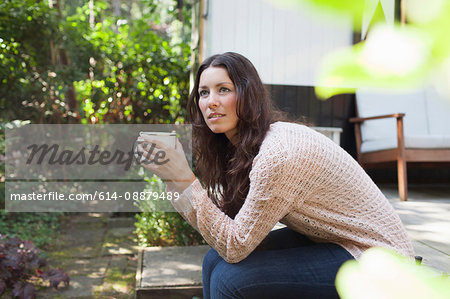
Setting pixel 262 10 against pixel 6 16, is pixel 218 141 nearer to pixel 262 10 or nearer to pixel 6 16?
pixel 262 10

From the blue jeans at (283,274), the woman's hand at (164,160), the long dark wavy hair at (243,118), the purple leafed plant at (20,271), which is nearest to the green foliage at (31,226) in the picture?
the purple leafed plant at (20,271)

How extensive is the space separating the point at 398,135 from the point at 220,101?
2243mm

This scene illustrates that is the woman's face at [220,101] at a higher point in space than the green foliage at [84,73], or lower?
lower

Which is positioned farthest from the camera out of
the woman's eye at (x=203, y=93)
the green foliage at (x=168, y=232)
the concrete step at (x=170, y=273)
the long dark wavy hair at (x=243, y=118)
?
the green foliage at (x=168, y=232)

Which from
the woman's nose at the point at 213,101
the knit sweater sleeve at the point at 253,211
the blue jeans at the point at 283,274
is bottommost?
the blue jeans at the point at 283,274

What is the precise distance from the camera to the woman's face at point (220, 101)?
1535 millimetres

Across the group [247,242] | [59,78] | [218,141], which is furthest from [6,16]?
[247,242]

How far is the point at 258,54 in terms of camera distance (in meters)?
3.96

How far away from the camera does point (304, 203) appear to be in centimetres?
136

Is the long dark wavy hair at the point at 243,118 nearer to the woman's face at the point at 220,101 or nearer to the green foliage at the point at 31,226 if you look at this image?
the woman's face at the point at 220,101

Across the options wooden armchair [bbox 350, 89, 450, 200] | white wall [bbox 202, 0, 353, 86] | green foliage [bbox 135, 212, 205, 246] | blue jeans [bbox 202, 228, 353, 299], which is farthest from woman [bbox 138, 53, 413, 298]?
white wall [bbox 202, 0, 353, 86]

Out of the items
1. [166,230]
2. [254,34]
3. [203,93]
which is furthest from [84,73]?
[203,93]

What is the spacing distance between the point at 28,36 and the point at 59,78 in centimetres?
45

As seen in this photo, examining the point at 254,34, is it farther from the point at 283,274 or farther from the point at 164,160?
the point at 283,274
